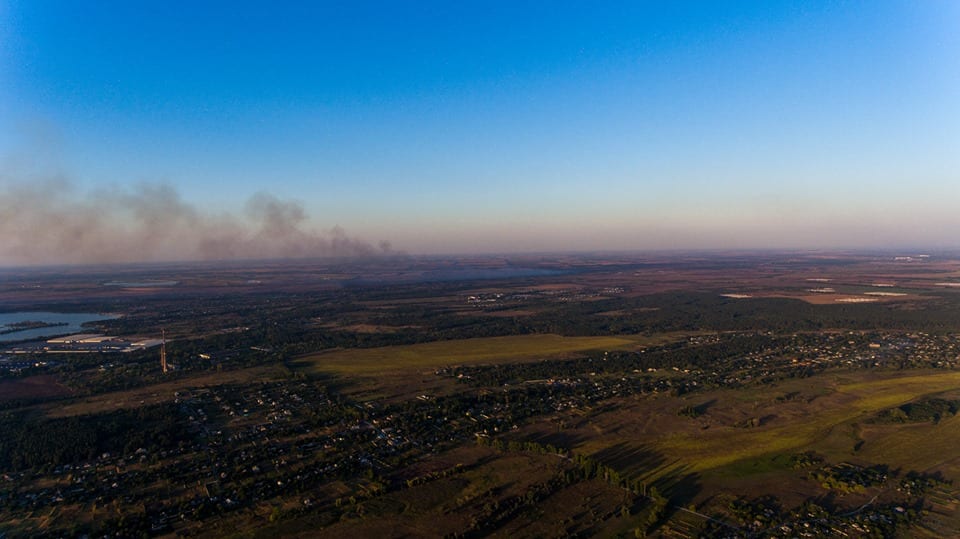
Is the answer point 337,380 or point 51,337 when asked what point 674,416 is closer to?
point 337,380

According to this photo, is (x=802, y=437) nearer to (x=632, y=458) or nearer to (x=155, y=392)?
(x=632, y=458)

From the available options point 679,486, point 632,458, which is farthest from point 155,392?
point 679,486

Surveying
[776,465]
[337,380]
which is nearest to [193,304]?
[337,380]

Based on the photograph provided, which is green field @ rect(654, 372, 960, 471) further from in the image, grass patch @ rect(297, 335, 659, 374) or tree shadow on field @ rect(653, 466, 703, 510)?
grass patch @ rect(297, 335, 659, 374)

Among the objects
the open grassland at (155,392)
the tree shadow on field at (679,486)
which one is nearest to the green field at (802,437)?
the tree shadow on field at (679,486)

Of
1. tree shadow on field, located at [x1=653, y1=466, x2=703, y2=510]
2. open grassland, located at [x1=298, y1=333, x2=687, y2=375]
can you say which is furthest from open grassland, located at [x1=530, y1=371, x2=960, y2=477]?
open grassland, located at [x1=298, y1=333, x2=687, y2=375]

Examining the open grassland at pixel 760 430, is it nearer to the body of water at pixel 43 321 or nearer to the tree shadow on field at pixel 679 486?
the tree shadow on field at pixel 679 486
